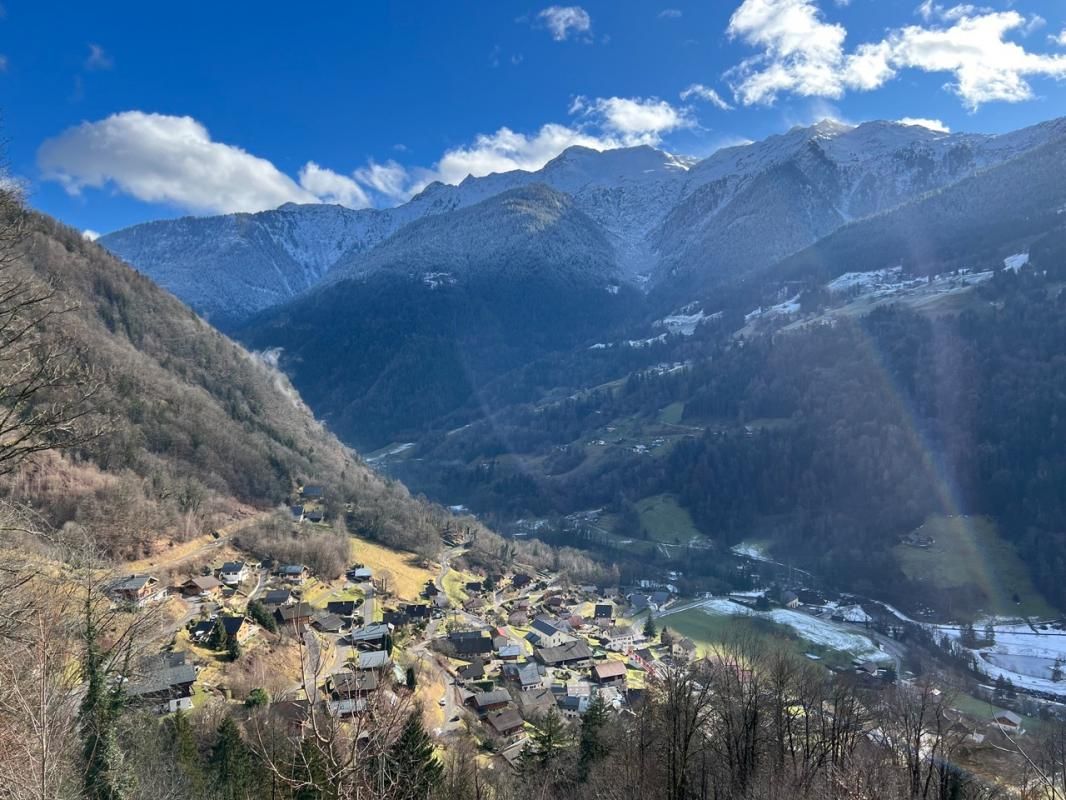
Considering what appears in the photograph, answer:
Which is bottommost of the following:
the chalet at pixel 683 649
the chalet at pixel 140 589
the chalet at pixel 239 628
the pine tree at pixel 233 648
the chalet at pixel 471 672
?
the chalet at pixel 683 649

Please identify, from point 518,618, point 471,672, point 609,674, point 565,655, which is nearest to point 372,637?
point 471,672

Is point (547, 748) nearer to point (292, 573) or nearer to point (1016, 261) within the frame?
point (292, 573)

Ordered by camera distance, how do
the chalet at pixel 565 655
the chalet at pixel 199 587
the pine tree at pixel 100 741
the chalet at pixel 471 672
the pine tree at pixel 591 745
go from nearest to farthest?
A: the pine tree at pixel 100 741, the pine tree at pixel 591 745, the chalet at pixel 471 672, the chalet at pixel 199 587, the chalet at pixel 565 655

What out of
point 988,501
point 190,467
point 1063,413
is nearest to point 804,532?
point 988,501

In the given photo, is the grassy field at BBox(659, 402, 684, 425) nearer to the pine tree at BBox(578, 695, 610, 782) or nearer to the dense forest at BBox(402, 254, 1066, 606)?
the dense forest at BBox(402, 254, 1066, 606)

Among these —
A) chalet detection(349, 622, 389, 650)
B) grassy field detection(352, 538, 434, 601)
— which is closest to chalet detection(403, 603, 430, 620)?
grassy field detection(352, 538, 434, 601)

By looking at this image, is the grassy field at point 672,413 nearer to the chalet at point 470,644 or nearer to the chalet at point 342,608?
the chalet at point 470,644

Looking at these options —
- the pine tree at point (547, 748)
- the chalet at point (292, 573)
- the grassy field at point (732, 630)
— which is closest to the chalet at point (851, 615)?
the grassy field at point (732, 630)
